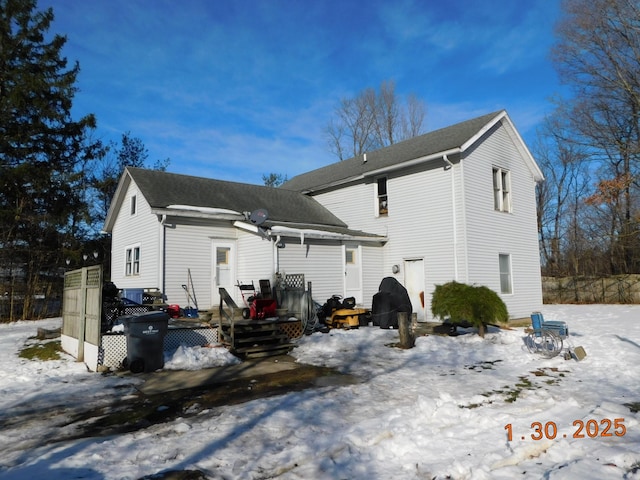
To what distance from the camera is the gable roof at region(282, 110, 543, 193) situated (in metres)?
15.0

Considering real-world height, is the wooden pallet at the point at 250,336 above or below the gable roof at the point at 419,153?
below

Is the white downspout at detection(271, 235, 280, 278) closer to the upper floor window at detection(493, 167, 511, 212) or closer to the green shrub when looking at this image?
the green shrub

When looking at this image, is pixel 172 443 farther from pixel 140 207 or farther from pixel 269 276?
pixel 140 207

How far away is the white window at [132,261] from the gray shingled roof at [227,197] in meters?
2.58

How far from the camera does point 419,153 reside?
51.9 feet

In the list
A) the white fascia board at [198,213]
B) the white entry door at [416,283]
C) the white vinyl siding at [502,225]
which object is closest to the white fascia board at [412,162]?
the white vinyl siding at [502,225]

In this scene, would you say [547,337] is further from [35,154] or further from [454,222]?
[35,154]

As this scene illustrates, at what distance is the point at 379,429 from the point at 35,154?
24.6 metres

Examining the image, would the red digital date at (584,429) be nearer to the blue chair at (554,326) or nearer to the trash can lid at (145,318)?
the blue chair at (554,326)

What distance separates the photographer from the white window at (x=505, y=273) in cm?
1611

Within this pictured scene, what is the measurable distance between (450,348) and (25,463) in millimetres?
8163

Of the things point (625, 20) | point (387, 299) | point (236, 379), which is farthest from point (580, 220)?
point (236, 379)

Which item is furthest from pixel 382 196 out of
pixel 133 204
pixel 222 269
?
pixel 133 204

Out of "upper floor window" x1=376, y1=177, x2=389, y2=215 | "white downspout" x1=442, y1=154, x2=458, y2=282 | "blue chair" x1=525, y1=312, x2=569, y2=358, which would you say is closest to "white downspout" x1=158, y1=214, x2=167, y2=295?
"upper floor window" x1=376, y1=177, x2=389, y2=215
